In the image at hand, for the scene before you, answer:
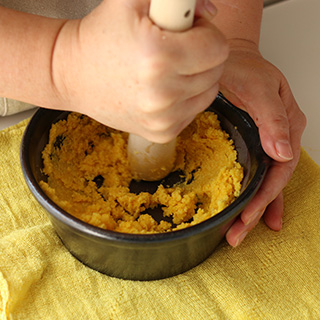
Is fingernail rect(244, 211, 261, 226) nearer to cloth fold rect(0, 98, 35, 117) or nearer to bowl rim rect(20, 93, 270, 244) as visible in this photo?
bowl rim rect(20, 93, 270, 244)

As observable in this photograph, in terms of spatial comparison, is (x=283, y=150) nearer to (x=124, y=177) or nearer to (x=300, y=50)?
(x=124, y=177)

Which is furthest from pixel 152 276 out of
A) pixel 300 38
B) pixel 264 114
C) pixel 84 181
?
pixel 300 38

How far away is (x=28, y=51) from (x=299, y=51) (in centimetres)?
70

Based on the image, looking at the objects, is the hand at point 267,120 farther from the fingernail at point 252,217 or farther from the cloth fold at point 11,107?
the cloth fold at point 11,107

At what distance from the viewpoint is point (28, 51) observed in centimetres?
60

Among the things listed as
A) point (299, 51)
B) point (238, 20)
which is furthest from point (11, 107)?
point (299, 51)

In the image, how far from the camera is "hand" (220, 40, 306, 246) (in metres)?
0.74

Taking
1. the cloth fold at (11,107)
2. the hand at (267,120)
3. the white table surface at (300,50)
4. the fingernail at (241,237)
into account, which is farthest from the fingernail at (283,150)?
the cloth fold at (11,107)

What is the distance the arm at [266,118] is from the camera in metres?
0.74

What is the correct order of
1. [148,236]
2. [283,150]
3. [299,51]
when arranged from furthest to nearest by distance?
[299,51], [283,150], [148,236]

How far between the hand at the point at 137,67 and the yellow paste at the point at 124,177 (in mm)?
186

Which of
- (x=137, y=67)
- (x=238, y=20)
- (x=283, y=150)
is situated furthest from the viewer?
(x=238, y=20)

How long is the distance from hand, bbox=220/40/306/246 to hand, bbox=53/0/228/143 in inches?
8.2

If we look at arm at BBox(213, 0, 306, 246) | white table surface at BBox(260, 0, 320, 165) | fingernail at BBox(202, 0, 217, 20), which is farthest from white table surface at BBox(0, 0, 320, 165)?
fingernail at BBox(202, 0, 217, 20)
